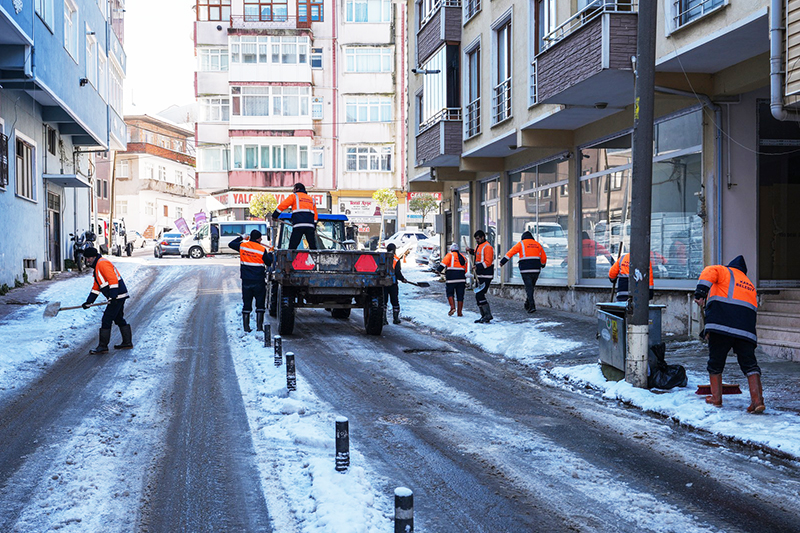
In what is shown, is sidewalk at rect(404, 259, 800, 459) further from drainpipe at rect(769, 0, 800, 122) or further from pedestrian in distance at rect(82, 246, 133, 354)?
pedestrian in distance at rect(82, 246, 133, 354)

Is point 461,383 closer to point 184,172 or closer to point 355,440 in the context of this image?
point 355,440

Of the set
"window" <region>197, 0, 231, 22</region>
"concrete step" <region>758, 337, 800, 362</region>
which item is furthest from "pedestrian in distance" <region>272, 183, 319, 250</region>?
"window" <region>197, 0, 231, 22</region>

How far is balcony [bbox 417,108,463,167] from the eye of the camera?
22.0 metres

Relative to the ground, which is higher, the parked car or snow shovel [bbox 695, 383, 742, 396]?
the parked car

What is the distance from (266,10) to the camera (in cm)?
5231

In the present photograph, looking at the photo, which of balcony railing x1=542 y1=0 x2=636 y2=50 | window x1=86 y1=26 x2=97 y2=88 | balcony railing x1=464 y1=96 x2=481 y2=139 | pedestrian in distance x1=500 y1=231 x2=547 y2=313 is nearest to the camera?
balcony railing x1=542 y1=0 x2=636 y2=50

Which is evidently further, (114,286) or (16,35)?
(16,35)

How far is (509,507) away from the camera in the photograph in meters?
5.00

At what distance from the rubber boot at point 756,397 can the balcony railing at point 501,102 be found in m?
12.1

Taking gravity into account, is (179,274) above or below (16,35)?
below

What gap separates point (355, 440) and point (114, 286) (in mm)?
6916

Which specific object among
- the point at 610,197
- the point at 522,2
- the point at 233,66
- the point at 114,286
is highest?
the point at 233,66

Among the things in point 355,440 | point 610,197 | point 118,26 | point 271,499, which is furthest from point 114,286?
point 118,26

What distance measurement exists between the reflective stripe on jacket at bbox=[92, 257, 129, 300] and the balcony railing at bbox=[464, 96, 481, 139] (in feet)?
38.3
